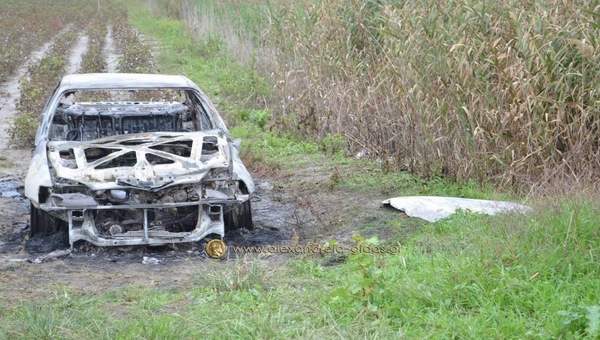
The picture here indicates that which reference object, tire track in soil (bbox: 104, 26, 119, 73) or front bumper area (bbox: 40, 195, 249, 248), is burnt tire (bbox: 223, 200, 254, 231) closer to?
front bumper area (bbox: 40, 195, 249, 248)

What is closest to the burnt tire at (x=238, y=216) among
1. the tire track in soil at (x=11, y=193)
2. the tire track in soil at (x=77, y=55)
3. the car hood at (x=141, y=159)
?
the car hood at (x=141, y=159)

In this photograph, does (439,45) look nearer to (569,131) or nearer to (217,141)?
(569,131)

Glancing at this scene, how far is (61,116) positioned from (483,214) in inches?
180

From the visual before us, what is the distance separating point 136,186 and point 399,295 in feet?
8.35

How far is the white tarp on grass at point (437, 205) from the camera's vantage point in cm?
718

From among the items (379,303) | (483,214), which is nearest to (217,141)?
(483,214)

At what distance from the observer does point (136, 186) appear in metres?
6.88

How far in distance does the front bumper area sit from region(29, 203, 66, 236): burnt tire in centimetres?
40

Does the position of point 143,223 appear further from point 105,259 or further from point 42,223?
point 42,223

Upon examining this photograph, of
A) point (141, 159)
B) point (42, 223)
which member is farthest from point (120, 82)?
point (42, 223)

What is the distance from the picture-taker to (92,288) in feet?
19.7

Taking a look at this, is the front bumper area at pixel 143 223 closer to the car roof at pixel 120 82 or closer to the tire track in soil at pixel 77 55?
the car roof at pixel 120 82

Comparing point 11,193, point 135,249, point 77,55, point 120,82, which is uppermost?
point 120,82

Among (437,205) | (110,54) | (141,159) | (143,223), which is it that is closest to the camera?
(143,223)
